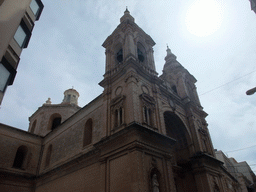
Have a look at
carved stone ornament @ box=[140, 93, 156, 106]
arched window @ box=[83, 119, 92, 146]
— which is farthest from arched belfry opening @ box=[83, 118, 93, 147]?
carved stone ornament @ box=[140, 93, 156, 106]

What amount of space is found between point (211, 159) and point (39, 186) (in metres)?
15.3

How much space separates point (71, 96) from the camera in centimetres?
3117

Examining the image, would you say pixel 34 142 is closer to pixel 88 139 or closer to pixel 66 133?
pixel 66 133

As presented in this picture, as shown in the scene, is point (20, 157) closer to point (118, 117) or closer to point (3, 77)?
point (118, 117)

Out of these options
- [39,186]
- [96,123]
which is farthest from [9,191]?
[96,123]

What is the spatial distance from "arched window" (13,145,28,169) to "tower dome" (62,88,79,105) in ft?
34.4

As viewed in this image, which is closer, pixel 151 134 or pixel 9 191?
pixel 151 134

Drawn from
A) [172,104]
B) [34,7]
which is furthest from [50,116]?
[34,7]

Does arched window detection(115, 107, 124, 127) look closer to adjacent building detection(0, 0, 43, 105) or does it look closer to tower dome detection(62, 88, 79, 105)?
adjacent building detection(0, 0, 43, 105)

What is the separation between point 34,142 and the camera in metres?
22.4

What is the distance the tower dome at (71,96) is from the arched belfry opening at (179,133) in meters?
16.4

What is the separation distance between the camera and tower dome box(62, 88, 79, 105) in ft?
101

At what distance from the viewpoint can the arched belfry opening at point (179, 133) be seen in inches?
712

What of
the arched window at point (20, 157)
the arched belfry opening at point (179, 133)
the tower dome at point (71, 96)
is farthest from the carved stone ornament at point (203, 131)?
the tower dome at point (71, 96)
